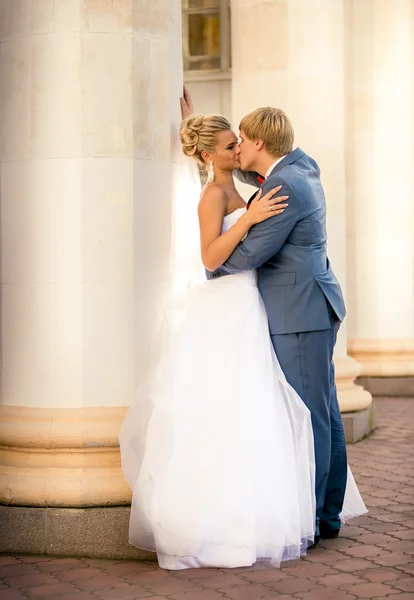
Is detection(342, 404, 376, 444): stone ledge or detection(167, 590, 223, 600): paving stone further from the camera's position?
detection(342, 404, 376, 444): stone ledge

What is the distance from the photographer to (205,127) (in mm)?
5496

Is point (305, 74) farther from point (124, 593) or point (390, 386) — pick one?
point (124, 593)

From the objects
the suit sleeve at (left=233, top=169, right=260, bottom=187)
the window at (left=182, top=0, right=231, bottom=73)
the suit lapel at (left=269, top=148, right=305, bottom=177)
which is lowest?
the suit sleeve at (left=233, top=169, right=260, bottom=187)

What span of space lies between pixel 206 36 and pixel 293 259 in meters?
18.2

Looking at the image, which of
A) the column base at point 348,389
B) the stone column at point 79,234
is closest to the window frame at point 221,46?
the column base at point 348,389

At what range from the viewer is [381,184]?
40.3 feet

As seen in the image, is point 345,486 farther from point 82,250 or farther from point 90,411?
point 82,250

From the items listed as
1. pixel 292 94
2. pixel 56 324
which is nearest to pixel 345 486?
pixel 56 324

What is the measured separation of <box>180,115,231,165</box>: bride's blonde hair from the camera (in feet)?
18.1

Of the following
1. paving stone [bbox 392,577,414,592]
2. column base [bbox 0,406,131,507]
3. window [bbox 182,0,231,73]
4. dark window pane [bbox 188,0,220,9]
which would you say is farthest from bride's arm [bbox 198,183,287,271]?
dark window pane [bbox 188,0,220,9]

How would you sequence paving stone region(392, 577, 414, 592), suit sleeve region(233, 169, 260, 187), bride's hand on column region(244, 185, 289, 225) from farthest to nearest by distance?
suit sleeve region(233, 169, 260, 187) → bride's hand on column region(244, 185, 289, 225) → paving stone region(392, 577, 414, 592)

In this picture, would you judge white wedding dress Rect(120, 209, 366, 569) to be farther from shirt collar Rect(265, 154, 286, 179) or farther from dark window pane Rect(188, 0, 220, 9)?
dark window pane Rect(188, 0, 220, 9)

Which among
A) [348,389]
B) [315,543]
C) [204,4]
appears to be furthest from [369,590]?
[204,4]

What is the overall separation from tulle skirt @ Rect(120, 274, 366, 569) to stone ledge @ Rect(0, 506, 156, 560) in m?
0.19
